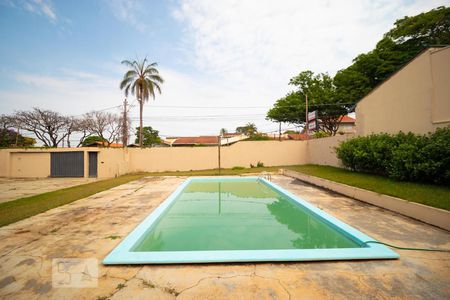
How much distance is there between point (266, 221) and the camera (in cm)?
538

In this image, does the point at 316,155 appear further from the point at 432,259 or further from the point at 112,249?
the point at 112,249

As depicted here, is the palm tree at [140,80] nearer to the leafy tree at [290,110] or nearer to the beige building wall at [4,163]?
the beige building wall at [4,163]

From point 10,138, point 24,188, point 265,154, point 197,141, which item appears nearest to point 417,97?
point 265,154

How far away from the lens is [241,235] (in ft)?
14.4

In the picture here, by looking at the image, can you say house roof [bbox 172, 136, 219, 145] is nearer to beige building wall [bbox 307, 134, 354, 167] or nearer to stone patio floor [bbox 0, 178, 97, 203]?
beige building wall [bbox 307, 134, 354, 167]

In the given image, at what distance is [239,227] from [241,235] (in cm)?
51

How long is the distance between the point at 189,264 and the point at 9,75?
842 inches

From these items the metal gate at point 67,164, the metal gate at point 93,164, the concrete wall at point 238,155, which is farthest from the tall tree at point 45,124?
the concrete wall at point 238,155

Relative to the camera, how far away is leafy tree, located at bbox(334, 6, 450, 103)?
15820mm

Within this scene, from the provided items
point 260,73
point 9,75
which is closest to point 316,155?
point 260,73

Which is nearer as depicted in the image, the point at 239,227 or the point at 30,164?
the point at 239,227

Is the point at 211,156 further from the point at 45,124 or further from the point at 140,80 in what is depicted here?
the point at 45,124

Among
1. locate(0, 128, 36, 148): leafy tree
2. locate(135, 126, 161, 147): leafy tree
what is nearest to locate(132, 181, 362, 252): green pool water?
locate(0, 128, 36, 148): leafy tree

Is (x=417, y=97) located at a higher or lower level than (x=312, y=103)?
lower
